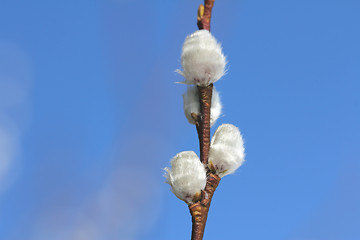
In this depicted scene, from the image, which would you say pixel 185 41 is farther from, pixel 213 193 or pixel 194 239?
pixel 194 239

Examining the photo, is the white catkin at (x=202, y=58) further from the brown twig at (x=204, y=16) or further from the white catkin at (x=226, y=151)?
the white catkin at (x=226, y=151)

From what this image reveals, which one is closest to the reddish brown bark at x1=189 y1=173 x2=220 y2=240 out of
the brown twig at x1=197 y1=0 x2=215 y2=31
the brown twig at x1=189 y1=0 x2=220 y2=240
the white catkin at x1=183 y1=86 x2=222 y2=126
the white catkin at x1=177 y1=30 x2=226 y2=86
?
the brown twig at x1=189 y1=0 x2=220 y2=240

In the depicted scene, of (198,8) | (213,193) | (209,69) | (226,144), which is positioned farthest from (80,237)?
(198,8)

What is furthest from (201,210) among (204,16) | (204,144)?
(204,16)

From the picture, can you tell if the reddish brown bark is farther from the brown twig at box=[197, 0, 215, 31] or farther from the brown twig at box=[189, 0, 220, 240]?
A: the brown twig at box=[197, 0, 215, 31]

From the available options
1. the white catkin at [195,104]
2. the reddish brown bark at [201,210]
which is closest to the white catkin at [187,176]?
the reddish brown bark at [201,210]

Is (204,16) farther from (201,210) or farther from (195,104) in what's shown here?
(201,210)
